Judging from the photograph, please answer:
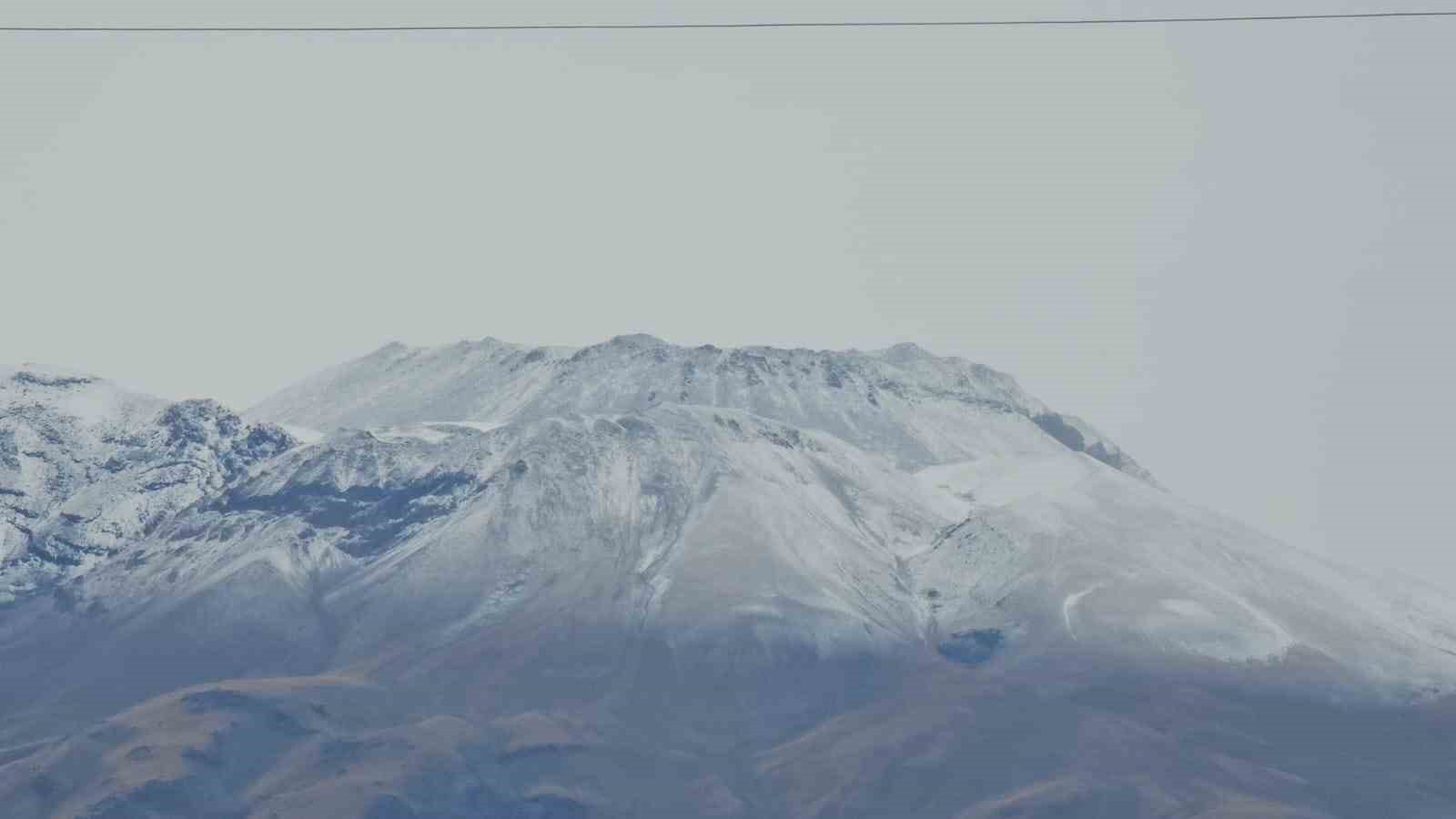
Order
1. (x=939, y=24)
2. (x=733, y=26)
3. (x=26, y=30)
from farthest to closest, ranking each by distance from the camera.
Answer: (x=939, y=24)
(x=733, y=26)
(x=26, y=30)

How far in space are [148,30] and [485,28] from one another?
11.0m

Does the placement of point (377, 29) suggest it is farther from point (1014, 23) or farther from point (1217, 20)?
point (1217, 20)

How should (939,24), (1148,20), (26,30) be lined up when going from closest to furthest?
1. (26,30)
2. (939,24)
3. (1148,20)

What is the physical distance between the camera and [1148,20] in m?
84.4

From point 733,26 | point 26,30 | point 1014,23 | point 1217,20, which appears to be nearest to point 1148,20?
point 1217,20

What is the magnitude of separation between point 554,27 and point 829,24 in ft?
29.4

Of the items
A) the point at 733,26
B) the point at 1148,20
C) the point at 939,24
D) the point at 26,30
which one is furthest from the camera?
the point at 1148,20

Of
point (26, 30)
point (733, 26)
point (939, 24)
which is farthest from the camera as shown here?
point (939, 24)

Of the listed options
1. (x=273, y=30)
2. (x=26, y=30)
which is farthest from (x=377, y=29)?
(x=26, y=30)

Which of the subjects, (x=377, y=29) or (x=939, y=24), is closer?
(x=377, y=29)

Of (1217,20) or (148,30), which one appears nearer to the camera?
(148,30)

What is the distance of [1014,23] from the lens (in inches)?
2813

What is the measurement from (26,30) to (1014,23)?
3053cm

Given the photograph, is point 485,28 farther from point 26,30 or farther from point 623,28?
→ point 26,30
